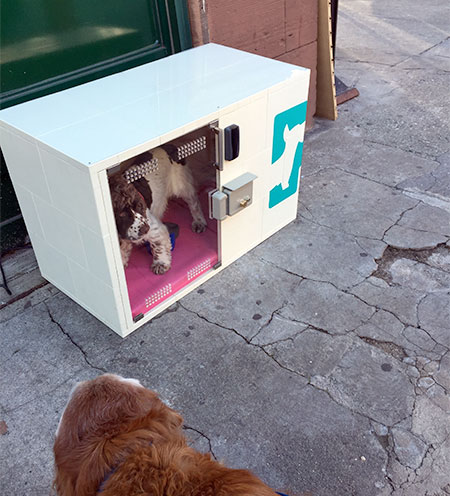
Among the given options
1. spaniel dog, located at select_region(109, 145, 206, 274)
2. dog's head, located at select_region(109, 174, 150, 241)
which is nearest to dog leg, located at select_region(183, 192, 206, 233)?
spaniel dog, located at select_region(109, 145, 206, 274)

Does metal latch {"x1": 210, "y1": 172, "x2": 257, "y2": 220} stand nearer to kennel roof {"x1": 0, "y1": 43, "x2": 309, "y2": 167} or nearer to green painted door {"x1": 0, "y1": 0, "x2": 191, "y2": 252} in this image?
kennel roof {"x1": 0, "y1": 43, "x2": 309, "y2": 167}

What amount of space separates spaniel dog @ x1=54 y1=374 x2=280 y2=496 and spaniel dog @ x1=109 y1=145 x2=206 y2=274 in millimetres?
1757

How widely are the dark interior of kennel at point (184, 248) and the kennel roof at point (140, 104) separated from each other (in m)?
0.28

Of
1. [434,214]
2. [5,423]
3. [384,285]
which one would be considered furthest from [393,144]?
[5,423]

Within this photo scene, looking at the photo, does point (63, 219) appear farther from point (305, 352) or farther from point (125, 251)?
point (305, 352)

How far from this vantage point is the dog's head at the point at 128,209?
10.8 feet

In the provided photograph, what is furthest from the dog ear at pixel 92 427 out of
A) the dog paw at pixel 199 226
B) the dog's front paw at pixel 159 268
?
the dog paw at pixel 199 226

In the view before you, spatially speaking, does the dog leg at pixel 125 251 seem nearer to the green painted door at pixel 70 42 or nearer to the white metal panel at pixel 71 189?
the white metal panel at pixel 71 189

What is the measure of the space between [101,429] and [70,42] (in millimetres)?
3356

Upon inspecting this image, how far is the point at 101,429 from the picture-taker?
166 cm

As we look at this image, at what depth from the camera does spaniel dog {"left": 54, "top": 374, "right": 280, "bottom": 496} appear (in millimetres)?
1519

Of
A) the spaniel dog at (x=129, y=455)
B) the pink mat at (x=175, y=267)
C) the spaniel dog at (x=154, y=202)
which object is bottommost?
the pink mat at (x=175, y=267)

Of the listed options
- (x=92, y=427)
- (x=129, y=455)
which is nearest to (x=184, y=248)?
(x=92, y=427)

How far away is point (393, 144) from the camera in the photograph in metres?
5.85
